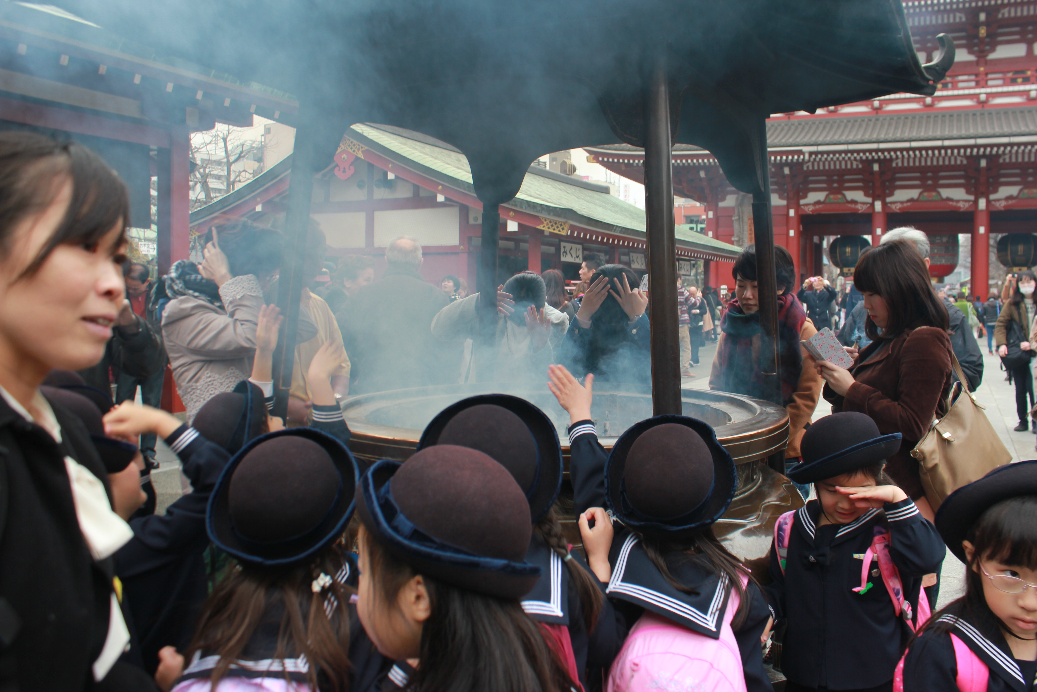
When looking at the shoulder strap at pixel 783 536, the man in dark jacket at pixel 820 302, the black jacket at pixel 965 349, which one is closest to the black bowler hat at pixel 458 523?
the shoulder strap at pixel 783 536

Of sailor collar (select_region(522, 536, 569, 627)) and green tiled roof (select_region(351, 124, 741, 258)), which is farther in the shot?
green tiled roof (select_region(351, 124, 741, 258))

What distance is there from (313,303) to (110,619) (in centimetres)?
208

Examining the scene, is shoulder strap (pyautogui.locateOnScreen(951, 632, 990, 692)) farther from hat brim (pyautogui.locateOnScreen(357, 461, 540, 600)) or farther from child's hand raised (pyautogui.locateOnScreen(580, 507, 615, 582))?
hat brim (pyautogui.locateOnScreen(357, 461, 540, 600))

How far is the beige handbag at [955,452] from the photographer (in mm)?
2021

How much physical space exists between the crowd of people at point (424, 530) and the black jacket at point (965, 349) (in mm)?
1137

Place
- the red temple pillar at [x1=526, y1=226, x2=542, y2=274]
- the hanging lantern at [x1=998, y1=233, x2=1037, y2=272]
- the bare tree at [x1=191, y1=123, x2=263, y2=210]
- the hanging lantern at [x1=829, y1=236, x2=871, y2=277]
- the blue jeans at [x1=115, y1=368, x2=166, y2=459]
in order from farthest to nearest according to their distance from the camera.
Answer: the bare tree at [x1=191, y1=123, x2=263, y2=210], the hanging lantern at [x1=829, y1=236, x2=871, y2=277], the hanging lantern at [x1=998, y1=233, x2=1037, y2=272], the red temple pillar at [x1=526, y1=226, x2=542, y2=274], the blue jeans at [x1=115, y1=368, x2=166, y2=459]

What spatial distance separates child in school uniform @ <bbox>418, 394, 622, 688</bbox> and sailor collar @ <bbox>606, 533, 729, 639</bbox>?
7 cm

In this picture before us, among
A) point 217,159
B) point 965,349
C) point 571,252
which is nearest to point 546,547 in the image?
point 965,349

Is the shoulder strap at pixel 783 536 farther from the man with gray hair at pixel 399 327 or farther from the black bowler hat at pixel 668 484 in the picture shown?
the man with gray hair at pixel 399 327

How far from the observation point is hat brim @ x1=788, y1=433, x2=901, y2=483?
1596 millimetres

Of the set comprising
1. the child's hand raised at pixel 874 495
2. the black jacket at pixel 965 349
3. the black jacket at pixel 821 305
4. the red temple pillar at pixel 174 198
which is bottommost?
the child's hand raised at pixel 874 495

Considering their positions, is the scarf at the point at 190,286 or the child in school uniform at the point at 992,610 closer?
the child in school uniform at the point at 992,610

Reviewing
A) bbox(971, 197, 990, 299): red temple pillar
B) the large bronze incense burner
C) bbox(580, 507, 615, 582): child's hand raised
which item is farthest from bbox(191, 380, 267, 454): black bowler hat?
bbox(971, 197, 990, 299): red temple pillar

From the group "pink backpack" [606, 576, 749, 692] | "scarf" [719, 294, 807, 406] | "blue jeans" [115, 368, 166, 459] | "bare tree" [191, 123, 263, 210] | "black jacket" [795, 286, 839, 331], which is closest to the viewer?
"pink backpack" [606, 576, 749, 692]
